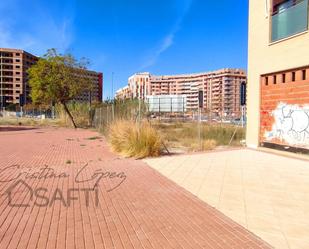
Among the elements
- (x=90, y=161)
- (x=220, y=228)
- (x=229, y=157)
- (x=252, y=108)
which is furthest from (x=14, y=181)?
(x=252, y=108)

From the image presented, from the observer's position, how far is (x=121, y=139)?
1216 cm

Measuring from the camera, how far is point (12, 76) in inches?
4862

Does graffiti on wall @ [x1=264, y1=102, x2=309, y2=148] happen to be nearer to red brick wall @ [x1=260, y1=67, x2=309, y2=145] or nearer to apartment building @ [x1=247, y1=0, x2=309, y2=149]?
apartment building @ [x1=247, y1=0, x2=309, y2=149]

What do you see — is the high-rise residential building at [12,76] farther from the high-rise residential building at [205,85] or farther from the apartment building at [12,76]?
the high-rise residential building at [205,85]

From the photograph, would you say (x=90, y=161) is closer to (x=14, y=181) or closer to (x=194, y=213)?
(x=14, y=181)

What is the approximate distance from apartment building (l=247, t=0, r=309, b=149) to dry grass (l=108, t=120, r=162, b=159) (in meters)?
4.16

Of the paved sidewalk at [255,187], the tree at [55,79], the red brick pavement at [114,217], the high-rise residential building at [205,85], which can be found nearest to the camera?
the red brick pavement at [114,217]

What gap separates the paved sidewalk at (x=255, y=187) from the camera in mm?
4492

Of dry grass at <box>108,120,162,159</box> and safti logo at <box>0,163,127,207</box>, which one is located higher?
dry grass at <box>108,120,162,159</box>

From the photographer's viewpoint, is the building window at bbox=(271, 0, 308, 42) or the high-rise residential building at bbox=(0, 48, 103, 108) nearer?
the building window at bbox=(271, 0, 308, 42)

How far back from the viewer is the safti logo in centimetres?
587

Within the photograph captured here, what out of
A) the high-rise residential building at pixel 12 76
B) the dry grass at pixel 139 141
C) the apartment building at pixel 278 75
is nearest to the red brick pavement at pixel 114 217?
the dry grass at pixel 139 141

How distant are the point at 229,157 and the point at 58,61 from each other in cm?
2422

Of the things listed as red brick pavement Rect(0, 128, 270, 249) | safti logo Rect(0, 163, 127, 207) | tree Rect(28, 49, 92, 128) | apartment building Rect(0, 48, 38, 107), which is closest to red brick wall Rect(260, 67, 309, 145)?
red brick pavement Rect(0, 128, 270, 249)
